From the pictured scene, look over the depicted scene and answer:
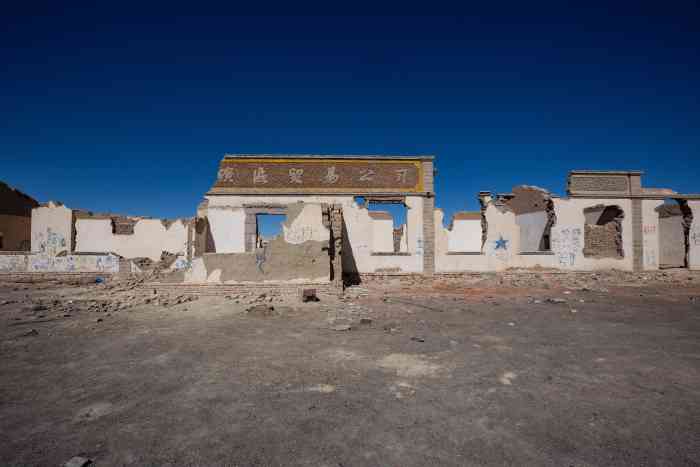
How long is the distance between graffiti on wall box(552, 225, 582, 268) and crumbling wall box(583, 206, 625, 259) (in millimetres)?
373

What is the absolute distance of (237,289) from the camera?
919 cm

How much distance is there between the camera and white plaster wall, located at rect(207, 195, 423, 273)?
12820mm

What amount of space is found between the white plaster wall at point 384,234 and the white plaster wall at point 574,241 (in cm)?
1201

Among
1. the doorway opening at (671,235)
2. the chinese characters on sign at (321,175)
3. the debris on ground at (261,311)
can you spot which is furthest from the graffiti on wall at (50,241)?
the doorway opening at (671,235)

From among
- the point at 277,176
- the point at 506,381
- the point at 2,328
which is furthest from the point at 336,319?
the point at 277,176

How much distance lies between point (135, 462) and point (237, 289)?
7344mm

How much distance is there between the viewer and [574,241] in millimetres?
13062

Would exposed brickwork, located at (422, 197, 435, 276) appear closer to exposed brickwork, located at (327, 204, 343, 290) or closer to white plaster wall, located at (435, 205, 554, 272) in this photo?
white plaster wall, located at (435, 205, 554, 272)

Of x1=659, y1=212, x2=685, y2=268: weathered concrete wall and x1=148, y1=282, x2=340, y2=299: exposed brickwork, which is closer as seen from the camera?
x1=148, y1=282, x2=340, y2=299: exposed brickwork

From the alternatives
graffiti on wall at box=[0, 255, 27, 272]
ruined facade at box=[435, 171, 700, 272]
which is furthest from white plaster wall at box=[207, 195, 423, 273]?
graffiti on wall at box=[0, 255, 27, 272]

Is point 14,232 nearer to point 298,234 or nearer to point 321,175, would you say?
point 321,175

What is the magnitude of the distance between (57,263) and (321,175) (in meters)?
11.8

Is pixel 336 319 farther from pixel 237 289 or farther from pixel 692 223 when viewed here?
pixel 692 223

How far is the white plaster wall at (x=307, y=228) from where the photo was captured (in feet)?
31.5
